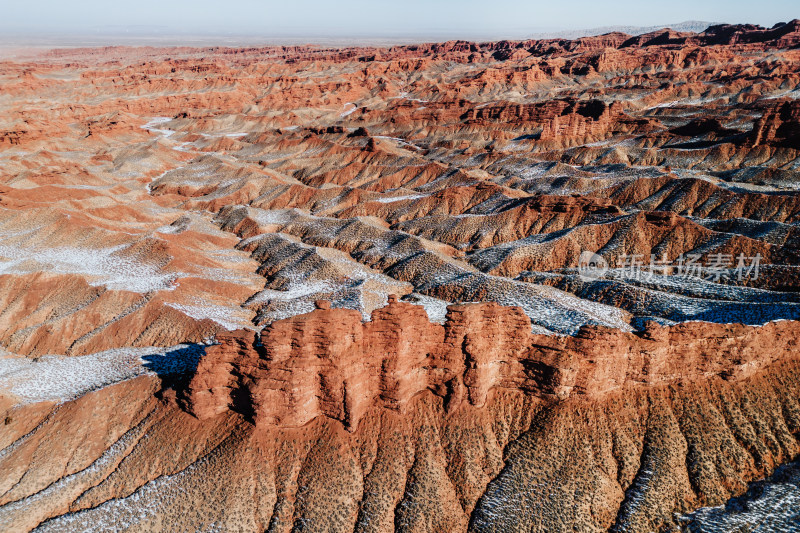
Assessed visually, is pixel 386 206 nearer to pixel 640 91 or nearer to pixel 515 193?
pixel 515 193

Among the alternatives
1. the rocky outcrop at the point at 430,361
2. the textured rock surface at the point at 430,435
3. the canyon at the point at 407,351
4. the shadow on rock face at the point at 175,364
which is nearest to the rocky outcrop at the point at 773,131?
the canyon at the point at 407,351

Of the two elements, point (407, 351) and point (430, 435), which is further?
point (407, 351)

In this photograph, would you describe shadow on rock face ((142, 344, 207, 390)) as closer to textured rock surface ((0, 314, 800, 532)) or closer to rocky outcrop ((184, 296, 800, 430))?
textured rock surface ((0, 314, 800, 532))

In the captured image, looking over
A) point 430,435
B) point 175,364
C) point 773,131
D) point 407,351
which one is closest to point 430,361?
point 407,351

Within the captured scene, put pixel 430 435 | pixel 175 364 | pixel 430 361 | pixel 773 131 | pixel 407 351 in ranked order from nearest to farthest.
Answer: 1. pixel 430 435
2. pixel 407 351
3. pixel 430 361
4. pixel 175 364
5. pixel 773 131

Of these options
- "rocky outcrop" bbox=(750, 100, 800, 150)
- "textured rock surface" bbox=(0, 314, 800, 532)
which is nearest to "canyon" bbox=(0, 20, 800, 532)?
"textured rock surface" bbox=(0, 314, 800, 532)

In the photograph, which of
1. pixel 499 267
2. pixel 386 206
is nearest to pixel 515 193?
pixel 386 206

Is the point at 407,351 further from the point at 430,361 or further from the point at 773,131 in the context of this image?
the point at 773,131
